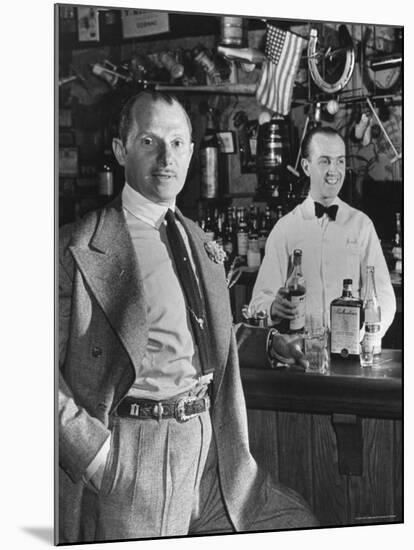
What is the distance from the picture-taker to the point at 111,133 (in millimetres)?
5223

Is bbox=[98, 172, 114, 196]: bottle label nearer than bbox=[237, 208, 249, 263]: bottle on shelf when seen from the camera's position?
Yes

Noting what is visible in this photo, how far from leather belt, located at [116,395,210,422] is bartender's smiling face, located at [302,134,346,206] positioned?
3.60 feet

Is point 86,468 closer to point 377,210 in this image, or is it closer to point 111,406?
point 111,406

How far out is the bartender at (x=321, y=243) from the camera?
554 centimetres

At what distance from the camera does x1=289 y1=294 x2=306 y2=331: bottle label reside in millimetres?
5566

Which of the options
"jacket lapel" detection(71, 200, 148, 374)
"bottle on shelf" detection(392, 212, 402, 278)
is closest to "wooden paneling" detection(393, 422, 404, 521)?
"bottle on shelf" detection(392, 212, 402, 278)

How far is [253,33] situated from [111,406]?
1.80 meters

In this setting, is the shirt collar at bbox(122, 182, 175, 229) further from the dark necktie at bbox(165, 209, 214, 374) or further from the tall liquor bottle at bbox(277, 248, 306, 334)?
the tall liquor bottle at bbox(277, 248, 306, 334)

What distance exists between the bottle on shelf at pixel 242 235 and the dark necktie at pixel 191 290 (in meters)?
0.27

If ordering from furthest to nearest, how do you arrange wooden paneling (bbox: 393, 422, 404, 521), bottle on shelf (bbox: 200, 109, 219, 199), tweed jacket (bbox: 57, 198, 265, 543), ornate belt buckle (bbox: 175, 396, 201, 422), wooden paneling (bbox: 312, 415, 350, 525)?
1. wooden paneling (bbox: 393, 422, 404, 521)
2. wooden paneling (bbox: 312, 415, 350, 525)
3. bottle on shelf (bbox: 200, 109, 219, 199)
4. ornate belt buckle (bbox: 175, 396, 201, 422)
5. tweed jacket (bbox: 57, 198, 265, 543)

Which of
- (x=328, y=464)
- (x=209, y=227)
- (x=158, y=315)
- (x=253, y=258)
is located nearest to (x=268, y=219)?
(x=253, y=258)

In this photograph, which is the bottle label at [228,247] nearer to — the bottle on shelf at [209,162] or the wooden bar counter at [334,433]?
the bottle on shelf at [209,162]

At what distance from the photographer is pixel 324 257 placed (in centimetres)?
562

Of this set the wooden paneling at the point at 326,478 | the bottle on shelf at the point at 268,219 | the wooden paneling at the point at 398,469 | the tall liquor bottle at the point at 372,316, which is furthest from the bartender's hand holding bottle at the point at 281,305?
the wooden paneling at the point at 398,469
